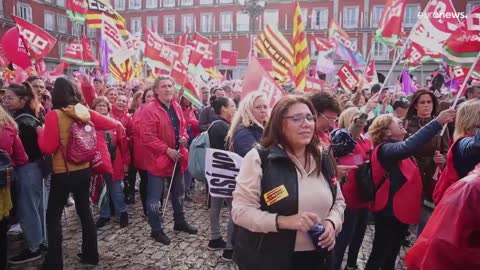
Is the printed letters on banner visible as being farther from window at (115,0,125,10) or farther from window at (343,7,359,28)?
window at (115,0,125,10)

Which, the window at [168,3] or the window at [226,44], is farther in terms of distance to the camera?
the window at [168,3]

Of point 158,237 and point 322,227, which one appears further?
point 158,237

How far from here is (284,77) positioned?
6578 mm

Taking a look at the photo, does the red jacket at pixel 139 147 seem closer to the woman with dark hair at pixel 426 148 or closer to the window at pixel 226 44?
the woman with dark hair at pixel 426 148

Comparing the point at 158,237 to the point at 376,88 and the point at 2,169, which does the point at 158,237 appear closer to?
the point at 2,169

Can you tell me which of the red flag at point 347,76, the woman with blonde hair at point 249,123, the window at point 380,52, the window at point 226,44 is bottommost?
the woman with blonde hair at point 249,123

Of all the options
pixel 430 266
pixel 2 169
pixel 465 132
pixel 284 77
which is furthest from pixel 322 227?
pixel 284 77

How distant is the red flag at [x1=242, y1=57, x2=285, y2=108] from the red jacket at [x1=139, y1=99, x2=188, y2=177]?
1.21 m

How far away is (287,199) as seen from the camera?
2.05 metres

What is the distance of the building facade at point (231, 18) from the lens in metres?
36.2

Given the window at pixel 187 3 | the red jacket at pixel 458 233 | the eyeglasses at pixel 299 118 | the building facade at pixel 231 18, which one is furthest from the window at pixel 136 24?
the red jacket at pixel 458 233

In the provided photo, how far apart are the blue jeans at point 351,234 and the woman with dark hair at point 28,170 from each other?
10.6 ft

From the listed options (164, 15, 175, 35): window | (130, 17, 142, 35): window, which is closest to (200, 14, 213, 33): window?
(164, 15, 175, 35): window

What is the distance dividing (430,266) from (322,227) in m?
0.75
